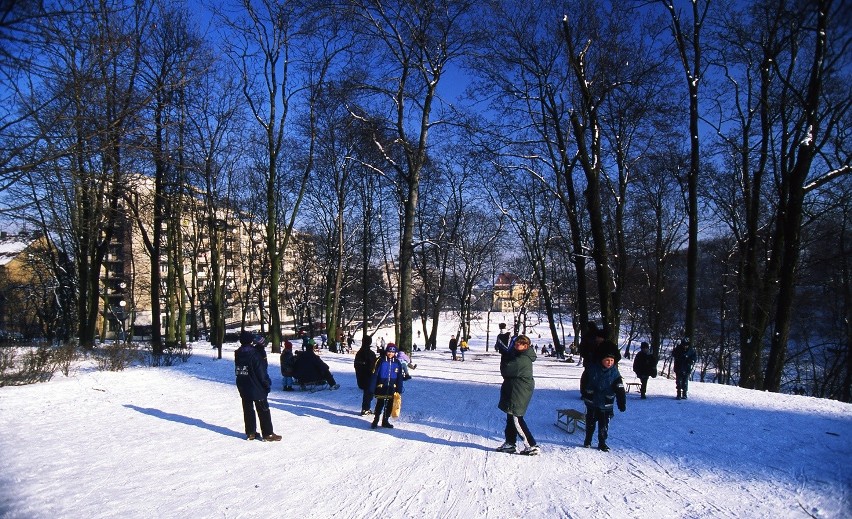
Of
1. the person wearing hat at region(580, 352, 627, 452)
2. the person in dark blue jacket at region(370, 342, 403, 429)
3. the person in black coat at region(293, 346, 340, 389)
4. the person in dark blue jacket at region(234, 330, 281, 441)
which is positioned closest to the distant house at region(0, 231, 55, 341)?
the person in black coat at region(293, 346, 340, 389)

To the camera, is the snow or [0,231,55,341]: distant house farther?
[0,231,55,341]: distant house

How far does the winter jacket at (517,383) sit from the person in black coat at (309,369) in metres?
6.57

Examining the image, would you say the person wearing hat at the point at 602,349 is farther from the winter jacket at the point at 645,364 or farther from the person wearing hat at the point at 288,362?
the person wearing hat at the point at 288,362

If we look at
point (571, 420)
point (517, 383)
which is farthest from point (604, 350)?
point (517, 383)

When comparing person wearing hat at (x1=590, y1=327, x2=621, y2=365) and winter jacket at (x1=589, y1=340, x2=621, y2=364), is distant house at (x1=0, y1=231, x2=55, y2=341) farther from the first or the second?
winter jacket at (x1=589, y1=340, x2=621, y2=364)

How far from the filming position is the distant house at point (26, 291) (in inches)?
1242

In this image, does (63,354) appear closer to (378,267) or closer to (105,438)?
(105,438)

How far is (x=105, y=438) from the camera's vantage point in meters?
7.09

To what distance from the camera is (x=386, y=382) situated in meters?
8.17

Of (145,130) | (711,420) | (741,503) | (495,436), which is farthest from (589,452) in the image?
(145,130)

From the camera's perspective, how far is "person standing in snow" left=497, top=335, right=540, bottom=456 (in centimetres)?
642

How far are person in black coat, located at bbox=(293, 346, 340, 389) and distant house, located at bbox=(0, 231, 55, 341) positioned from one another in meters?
24.6

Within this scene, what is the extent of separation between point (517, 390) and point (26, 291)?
152 ft

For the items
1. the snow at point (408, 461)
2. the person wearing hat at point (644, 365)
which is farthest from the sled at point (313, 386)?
the person wearing hat at point (644, 365)
